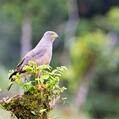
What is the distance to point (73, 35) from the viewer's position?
108 ft

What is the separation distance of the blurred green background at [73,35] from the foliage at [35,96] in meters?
18.0

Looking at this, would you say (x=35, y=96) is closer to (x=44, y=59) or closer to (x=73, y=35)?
(x=44, y=59)

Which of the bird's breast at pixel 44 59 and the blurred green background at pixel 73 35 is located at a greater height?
the blurred green background at pixel 73 35

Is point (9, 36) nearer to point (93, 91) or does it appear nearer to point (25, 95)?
point (93, 91)

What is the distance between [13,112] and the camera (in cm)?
527

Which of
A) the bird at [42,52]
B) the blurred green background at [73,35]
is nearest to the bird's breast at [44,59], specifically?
the bird at [42,52]

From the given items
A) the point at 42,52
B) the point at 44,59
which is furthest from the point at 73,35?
the point at 42,52

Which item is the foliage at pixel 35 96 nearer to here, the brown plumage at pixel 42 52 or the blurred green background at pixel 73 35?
the brown plumage at pixel 42 52

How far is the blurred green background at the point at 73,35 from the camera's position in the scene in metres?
26.8

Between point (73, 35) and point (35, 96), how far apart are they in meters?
27.5

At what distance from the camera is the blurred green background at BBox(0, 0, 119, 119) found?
26.8m

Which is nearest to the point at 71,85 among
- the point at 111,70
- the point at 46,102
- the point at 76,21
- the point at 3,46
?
the point at 111,70

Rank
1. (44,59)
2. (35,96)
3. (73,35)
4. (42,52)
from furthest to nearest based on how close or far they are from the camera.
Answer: (73,35) < (44,59) < (42,52) < (35,96)

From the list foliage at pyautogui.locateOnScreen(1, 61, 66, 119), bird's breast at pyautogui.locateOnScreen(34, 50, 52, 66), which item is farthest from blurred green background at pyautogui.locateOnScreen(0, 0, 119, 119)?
foliage at pyautogui.locateOnScreen(1, 61, 66, 119)
